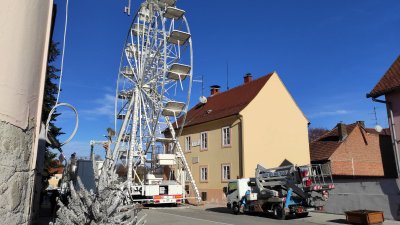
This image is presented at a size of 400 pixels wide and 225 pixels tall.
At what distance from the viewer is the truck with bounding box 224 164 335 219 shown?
20.8 meters

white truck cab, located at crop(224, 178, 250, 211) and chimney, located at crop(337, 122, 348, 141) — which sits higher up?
chimney, located at crop(337, 122, 348, 141)

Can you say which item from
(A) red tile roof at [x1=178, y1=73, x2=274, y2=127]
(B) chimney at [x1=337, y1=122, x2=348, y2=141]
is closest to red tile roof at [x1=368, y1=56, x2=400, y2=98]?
(A) red tile roof at [x1=178, y1=73, x2=274, y2=127]

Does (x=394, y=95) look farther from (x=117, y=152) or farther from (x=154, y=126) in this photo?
(x=117, y=152)

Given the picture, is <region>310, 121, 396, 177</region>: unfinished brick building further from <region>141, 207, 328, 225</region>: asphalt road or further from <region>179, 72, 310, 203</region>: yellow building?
<region>141, 207, 328, 225</region>: asphalt road

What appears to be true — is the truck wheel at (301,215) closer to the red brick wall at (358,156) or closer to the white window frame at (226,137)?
the white window frame at (226,137)

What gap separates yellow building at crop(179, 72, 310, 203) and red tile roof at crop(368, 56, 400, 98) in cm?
1210

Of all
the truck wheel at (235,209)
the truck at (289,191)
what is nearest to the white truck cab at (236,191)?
the truck wheel at (235,209)

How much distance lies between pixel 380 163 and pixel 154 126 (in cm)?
2262

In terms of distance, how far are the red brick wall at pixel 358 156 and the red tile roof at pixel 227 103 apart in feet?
30.7

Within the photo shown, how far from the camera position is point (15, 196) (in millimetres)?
2100

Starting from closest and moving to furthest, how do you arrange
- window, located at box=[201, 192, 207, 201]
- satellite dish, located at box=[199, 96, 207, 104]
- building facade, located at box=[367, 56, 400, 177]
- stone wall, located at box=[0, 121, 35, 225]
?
stone wall, located at box=[0, 121, 35, 225] → building facade, located at box=[367, 56, 400, 177] → window, located at box=[201, 192, 207, 201] → satellite dish, located at box=[199, 96, 207, 104]

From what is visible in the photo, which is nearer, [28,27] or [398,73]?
[28,27]

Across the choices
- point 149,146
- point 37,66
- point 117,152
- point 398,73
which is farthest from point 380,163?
point 37,66

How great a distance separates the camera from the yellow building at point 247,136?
108ft
